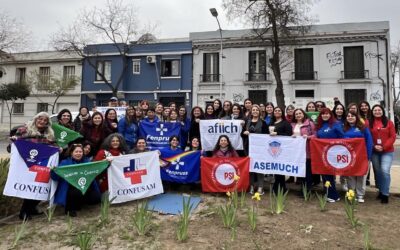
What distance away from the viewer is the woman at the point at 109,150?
21.4 ft

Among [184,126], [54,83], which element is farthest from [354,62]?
[54,83]

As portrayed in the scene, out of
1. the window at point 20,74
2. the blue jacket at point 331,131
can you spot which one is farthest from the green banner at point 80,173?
the window at point 20,74

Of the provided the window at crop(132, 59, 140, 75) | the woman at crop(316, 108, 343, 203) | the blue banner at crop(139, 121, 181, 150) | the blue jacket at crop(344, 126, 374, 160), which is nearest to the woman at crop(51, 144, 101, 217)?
the blue banner at crop(139, 121, 181, 150)

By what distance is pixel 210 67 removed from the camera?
28906mm

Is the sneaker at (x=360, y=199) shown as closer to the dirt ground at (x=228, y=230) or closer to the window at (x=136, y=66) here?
the dirt ground at (x=228, y=230)

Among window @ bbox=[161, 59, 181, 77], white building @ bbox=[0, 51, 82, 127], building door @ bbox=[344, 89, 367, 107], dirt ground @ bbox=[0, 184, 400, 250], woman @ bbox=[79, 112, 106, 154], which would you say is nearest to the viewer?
dirt ground @ bbox=[0, 184, 400, 250]

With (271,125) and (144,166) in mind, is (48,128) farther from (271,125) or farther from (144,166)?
(271,125)

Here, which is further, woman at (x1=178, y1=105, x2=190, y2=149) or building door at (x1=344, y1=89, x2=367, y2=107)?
building door at (x1=344, y1=89, x2=367, y2=107)

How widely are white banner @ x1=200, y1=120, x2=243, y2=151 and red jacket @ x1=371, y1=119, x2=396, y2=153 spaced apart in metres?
2.67

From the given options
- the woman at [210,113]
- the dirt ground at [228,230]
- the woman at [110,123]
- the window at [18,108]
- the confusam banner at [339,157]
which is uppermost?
the window at [18,108]

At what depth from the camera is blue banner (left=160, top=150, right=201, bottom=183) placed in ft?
24.1

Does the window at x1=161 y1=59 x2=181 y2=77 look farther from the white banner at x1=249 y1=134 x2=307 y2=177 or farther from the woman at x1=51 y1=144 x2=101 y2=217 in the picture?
the woman at x1=51 y1=144 x2=101 y2=217

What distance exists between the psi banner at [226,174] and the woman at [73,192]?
90.6 inches

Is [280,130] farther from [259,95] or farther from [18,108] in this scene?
[18,108]
